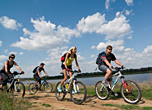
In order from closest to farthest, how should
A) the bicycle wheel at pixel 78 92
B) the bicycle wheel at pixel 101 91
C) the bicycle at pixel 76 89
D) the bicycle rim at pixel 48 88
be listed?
1. the bicycle at pixel 76 89
2. the bicycle wheel at pixel 78 92
3. the bicycle wheel at pixel 101 91
4. the bicycle rim at pixel 48 88

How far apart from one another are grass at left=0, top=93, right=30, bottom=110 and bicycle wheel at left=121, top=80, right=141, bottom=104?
409cm

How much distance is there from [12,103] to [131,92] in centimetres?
477

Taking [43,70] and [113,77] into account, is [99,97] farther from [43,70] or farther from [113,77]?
[43,70]

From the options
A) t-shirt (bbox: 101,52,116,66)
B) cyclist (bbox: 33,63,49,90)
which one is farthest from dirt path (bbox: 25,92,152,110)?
cyclist (bbox: 33,63,49,90)

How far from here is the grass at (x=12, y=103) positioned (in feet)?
13.0

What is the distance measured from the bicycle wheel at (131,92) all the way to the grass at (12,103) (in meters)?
4.09

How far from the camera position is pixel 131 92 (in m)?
5.76

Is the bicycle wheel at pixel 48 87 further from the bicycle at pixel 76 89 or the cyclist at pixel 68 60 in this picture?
the bicycle at pixel 76 89

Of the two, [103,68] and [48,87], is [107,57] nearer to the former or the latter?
[103,68]

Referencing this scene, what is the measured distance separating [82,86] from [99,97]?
5.72 ft

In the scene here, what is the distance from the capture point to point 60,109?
4891 millimetres

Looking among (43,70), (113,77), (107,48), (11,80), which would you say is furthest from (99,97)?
(43,70)

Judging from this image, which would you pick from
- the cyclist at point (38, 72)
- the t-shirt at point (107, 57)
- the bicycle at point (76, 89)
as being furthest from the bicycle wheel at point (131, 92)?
the cyclist at point (38, 72)

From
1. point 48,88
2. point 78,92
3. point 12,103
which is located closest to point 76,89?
point 78,92
